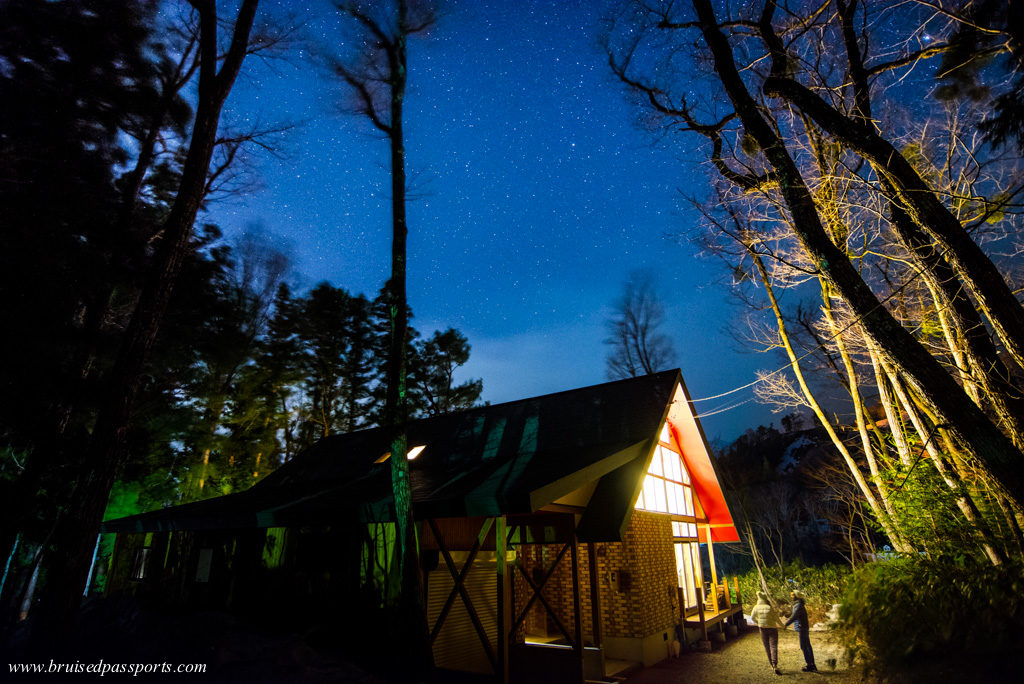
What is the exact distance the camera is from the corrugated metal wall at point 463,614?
8172mm

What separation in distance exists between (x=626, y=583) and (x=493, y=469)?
3886 mm

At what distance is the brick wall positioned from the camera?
9344 millimetres

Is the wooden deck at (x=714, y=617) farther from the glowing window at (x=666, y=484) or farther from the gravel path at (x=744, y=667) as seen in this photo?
the glowing window at (x=666, y=484)

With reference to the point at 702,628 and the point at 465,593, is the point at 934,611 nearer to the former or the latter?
the point at 465,593

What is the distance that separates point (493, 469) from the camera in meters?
8.73

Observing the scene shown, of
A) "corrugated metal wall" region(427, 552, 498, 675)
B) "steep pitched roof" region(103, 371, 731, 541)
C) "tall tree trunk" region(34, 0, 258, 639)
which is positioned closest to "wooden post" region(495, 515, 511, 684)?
"steep pitched roof" region(103, 371, 731, 541)

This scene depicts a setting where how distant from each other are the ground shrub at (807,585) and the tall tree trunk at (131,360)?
17.6 m

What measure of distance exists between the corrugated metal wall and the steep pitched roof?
1.85 metres

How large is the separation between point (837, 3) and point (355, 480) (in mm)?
→ 12785

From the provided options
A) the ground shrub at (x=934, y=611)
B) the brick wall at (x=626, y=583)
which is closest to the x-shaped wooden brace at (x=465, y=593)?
the brick wall at (x=626, y=583)

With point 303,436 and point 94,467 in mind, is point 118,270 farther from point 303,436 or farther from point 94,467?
point 303,436

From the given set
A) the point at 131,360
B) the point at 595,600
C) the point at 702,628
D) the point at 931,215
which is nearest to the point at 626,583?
the point at 595,600

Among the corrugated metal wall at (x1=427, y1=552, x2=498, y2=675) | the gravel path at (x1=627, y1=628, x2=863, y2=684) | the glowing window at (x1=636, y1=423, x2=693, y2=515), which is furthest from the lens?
the glowing window at (x1=636, y1=423, x2=693, y2=515)

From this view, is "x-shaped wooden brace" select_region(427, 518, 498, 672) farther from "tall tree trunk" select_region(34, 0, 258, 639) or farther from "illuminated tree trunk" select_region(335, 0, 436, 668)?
"tall tree trunk" select_region(34, 0, 258, 639)
